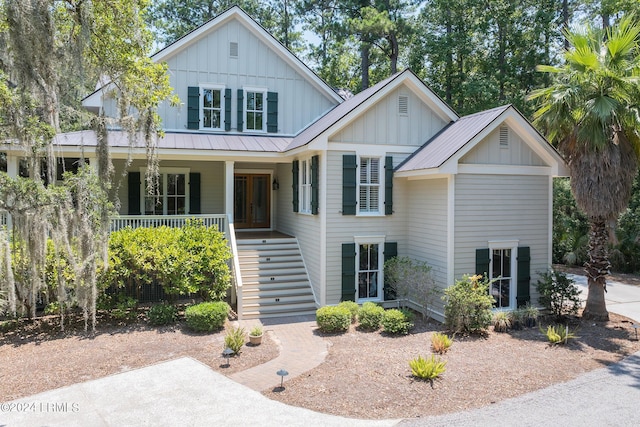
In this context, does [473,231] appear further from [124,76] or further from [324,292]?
[124,76]

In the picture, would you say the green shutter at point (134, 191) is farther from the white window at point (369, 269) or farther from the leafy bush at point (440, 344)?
the leafy bush at point (440, 344)

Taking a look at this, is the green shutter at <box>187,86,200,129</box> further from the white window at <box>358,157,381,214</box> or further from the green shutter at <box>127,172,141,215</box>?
the white window at <box>358,157,381,214</box>

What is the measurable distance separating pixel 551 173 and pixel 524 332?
14.4ft

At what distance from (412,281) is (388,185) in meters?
2.87

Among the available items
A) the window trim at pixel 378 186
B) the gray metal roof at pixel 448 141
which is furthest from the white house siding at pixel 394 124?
the window trim at pixel 378 186

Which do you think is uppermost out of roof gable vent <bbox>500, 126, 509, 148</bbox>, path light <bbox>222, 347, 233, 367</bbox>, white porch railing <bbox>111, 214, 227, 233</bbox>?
roof gable vent <bbox>500, 126, 509, 148</bbox>

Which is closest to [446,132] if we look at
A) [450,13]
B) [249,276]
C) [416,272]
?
[416,272]

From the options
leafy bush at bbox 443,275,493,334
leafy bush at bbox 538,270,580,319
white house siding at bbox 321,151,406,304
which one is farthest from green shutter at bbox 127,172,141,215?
leafy bush at bbox 538,270,580,319

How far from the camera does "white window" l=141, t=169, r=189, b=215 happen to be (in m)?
15.2

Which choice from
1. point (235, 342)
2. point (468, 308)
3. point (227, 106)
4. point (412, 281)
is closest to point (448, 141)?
point (412, 281)

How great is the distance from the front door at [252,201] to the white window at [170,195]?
1.78 m

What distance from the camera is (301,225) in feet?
44.5

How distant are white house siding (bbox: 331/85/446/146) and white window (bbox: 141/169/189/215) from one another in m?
6.50

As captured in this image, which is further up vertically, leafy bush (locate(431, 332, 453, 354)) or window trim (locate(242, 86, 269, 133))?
window trim (locate(242, 86, 269, 133))
